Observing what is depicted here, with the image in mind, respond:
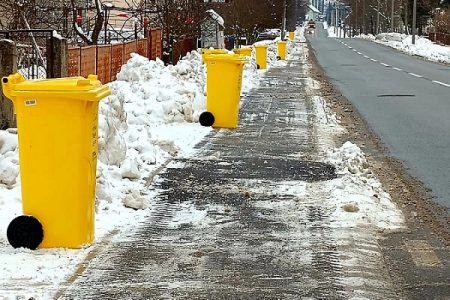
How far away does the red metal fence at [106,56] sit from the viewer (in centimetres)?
1333

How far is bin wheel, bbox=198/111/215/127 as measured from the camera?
11.4 meters

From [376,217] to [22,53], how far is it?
706cm

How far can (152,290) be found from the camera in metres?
4.33

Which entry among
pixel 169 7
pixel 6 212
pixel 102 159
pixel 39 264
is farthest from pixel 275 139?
pixel 169 7

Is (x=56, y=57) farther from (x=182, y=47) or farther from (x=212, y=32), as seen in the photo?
(x=212, y=32)

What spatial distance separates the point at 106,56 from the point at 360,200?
10343 millimetres

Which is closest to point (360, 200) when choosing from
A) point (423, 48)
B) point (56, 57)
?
point (56, 57)

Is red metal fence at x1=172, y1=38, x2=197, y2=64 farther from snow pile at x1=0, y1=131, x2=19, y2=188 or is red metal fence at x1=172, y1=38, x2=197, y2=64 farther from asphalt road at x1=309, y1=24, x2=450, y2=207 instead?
snow pile at x1=0, y1=131, x2=19, y2=188

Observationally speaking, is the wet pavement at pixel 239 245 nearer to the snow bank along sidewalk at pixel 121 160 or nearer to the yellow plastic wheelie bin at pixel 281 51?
the snow bank along sidewalk at pixel 121 160

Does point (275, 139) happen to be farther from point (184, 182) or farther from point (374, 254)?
point (374, 254)

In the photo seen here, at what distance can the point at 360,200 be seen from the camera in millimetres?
6512

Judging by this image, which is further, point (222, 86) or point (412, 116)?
point (412, 116)

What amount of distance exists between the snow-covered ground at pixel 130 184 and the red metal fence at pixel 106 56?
1.56 meters

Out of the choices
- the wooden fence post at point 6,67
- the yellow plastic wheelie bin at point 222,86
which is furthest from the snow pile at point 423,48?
the wooden fence post at point 6,67
